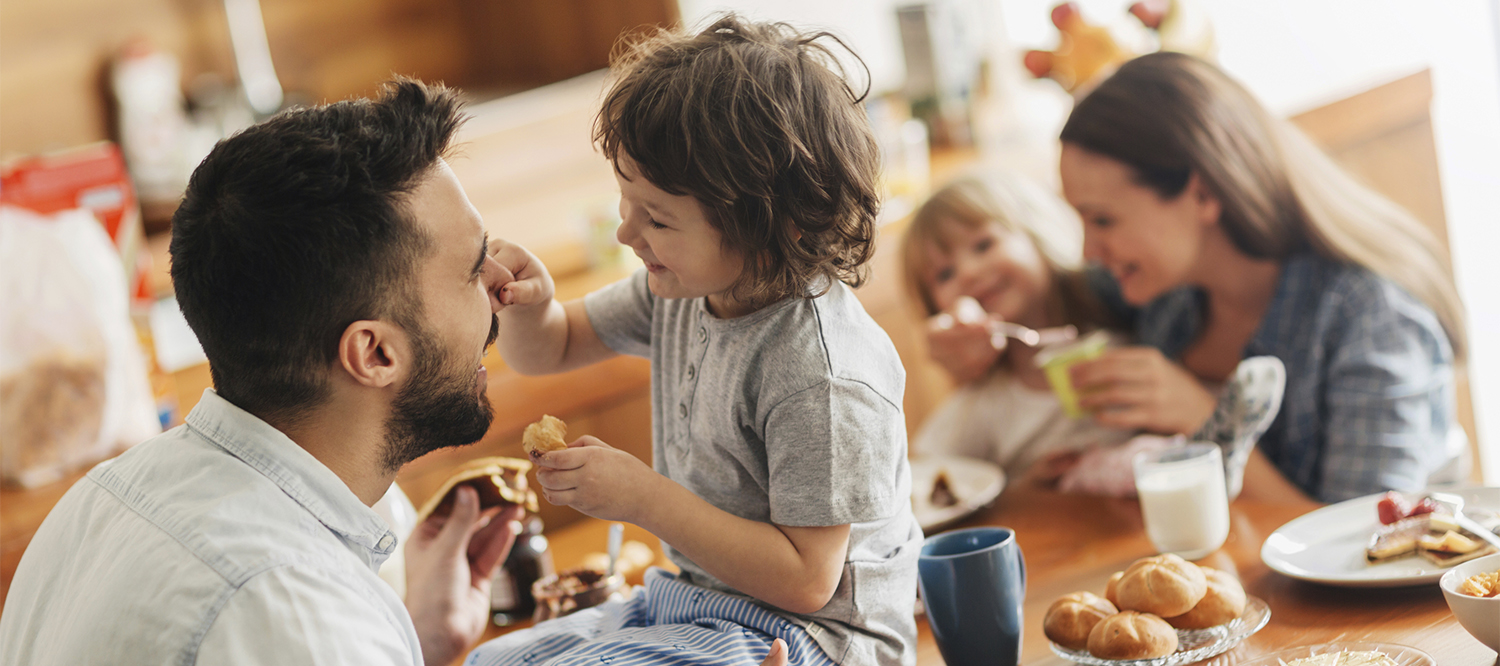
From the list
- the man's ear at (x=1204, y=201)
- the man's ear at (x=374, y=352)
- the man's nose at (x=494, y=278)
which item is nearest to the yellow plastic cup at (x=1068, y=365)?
the man's ear at (x=1204, y=201)

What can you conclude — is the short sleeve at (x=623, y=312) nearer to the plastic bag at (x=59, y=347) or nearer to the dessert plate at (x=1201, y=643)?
the dessert plate at (x=1201, y=643)

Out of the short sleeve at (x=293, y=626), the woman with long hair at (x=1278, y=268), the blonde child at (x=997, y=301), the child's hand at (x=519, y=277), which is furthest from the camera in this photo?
the blonde child at (x=997, y=301)

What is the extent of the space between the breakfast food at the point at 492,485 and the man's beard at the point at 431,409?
20 centimetres

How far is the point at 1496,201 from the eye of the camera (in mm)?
2428

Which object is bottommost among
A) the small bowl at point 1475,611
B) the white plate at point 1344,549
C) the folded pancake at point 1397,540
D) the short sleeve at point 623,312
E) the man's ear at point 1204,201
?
the white plate at point 1344,549

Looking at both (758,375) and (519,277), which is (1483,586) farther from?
(519,277)

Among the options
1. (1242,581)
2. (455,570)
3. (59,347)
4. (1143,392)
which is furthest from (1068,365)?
(59,347)

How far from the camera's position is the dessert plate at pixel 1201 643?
0.97 metres

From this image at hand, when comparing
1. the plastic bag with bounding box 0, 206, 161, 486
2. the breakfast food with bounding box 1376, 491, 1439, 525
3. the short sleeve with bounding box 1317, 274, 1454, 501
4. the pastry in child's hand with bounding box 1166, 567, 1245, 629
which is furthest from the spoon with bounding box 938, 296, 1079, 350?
the plastic bag with bounding box 0, 206, 161, 486

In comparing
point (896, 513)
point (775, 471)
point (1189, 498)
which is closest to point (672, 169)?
point (775, 471)

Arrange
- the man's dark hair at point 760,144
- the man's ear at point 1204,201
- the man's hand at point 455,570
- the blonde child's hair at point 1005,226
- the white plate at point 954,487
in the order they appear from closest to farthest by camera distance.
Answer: the man's dark hair at point 760,144, the man's hand at point 455,570, the white plate at point 954,487, the man's ear at point 1204,201, the blonde child's hair at point 1005,226

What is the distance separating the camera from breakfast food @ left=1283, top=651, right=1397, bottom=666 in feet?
2.93

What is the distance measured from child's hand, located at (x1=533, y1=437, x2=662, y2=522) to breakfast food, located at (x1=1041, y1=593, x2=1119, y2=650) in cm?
39

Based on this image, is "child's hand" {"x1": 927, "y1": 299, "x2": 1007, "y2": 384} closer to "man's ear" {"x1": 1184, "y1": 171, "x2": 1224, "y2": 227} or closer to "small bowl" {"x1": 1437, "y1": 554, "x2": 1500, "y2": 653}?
"man's ear" {"x1": 1184, "y1": 171, "x2": 1224, "y2": 227}
